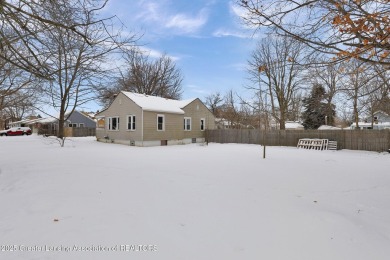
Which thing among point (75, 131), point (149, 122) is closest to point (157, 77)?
point (75, 131)

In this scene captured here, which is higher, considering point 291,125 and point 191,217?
point 291,125

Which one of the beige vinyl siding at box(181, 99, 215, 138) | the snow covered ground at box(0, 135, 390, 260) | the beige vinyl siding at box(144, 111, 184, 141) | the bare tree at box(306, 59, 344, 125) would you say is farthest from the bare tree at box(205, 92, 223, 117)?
the snow covered ground at box(0, 135, 390, 260)

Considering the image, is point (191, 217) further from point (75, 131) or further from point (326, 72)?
point (75, 131)

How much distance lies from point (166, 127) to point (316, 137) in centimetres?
1143

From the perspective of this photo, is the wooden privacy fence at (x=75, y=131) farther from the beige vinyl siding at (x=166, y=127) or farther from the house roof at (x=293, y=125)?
the house roof at (x=293, y=125)

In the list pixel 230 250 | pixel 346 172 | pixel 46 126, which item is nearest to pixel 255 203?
pixel 230 250

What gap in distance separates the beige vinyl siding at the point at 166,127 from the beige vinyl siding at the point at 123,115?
54 cm

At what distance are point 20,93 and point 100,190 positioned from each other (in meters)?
11.7

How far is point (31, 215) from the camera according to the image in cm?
369

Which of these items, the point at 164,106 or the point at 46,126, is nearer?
the point at 164,106

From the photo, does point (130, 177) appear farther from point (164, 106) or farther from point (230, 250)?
point (164, 106)

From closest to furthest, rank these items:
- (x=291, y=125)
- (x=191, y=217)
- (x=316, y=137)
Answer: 1. (x=191, y=217)
2. (x=316, y=137)
3. (x=291, y=125)

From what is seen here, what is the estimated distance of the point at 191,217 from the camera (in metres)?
3.74

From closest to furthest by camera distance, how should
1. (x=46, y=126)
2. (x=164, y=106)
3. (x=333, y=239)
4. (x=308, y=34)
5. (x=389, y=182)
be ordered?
1. (x=333, y=239)
2. (x=308, y=34)
3. (x=389, y=182)
4. (x=164, y=106)
5. (x=46, y=126)
